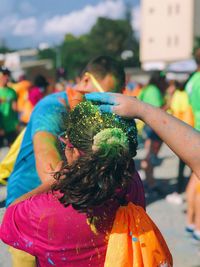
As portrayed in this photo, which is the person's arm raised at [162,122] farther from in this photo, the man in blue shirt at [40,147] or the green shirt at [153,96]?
the green shirt at [153,96]

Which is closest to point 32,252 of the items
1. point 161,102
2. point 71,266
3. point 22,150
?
point 71,266

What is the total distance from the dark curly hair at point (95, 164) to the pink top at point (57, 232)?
0.15 feet

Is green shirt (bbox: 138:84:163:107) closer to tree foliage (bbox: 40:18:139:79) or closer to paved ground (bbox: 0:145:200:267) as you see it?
paved ground (bbox: 0:145:200:267)

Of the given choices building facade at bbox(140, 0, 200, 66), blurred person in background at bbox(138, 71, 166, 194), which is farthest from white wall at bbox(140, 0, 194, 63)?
blurred person in background at bbox(138, 71, 166, 194)

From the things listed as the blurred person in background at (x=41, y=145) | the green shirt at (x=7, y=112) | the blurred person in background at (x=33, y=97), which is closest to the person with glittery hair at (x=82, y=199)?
the blurred person in background at (x=41, y=145)

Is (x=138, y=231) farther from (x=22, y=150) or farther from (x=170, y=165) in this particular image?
(x=170, y=165)

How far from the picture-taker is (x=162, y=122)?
1.56m

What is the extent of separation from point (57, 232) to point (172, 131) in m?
0.47

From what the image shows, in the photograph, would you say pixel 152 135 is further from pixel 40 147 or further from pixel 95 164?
pixel 95 164

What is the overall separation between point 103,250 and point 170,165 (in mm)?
7228

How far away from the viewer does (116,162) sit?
5.22 feet

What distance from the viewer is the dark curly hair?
158cm

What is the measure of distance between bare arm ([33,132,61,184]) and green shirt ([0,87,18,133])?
6.08 m

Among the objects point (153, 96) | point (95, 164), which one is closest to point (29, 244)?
point (95, 164)
